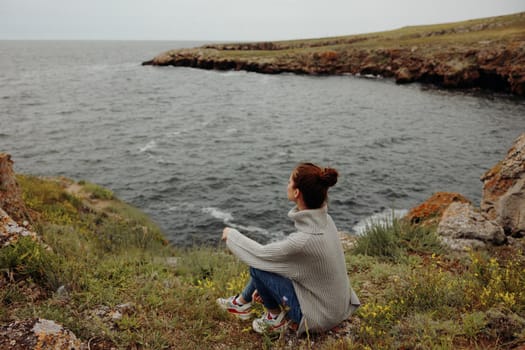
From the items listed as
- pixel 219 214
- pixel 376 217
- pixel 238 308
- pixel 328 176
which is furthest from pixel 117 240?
pixel 376 217

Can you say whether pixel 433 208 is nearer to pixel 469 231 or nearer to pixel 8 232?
pixel 469 231

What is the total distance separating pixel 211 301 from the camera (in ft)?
14.8

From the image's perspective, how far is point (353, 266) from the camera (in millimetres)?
6129

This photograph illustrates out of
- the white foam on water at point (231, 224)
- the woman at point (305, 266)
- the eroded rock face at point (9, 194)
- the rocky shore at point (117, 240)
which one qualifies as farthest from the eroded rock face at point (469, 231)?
the eroded rock face at point (9, 194)

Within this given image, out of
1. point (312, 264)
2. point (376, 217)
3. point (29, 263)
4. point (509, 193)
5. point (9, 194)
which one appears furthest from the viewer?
point (376, 217)

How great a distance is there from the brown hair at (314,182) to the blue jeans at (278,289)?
91 centimetres

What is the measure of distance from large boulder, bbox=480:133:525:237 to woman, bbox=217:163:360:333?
605 cm

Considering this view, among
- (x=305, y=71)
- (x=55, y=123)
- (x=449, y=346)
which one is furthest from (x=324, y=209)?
(x=305, y=71)

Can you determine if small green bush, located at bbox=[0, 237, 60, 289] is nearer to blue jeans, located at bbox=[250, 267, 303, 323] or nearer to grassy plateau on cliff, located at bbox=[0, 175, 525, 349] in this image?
grassy plateau on cliff, located at bbox=[0, 175, 525, 349]

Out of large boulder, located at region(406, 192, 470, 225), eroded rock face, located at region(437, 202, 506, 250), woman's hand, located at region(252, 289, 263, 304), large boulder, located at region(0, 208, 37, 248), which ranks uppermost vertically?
large boulder, located at region(0, 208, 37, 248)

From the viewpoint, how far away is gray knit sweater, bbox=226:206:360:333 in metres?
3.54

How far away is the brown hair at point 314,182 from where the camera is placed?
11.1ft

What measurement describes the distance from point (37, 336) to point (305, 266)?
2544 mm

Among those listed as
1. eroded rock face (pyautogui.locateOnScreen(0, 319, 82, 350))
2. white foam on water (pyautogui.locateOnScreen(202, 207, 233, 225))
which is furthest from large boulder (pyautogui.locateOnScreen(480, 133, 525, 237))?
white foam on water (pyautogui.locateOnScreen(202, 207, 233, 225))
